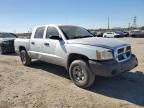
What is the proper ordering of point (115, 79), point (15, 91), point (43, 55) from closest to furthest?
point (15, 91)
point (115, 79)
point (43, 55)

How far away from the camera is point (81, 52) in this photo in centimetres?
546

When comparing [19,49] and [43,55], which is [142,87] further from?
[19,49]

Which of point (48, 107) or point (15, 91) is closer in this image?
point (48, 107)

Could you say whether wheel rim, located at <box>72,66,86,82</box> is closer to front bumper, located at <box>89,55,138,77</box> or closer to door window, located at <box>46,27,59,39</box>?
front bumper, located at <box>89,55,138,77</box>

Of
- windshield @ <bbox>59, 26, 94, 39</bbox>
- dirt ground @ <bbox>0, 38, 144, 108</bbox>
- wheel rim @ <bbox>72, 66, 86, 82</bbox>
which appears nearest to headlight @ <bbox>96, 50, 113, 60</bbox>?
wheel rim @ <bbox>72, 66, 86, 82</bbox>

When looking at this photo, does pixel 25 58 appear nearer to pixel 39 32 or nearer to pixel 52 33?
pixel 39 32

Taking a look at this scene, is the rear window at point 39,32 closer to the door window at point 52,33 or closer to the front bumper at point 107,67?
the door window at point 52,33

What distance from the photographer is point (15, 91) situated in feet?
18.3

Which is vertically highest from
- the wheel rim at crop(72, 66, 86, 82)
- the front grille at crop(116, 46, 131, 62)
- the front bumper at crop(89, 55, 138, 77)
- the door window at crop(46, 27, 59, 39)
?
the door window at crop(46, 27, 59, 39)

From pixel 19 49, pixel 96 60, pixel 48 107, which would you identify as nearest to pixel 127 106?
pixel 96 60

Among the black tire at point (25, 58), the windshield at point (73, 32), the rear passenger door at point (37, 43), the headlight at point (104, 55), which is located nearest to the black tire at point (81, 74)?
the headlight at point (104, 55)

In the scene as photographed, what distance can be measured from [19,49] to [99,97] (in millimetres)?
5257

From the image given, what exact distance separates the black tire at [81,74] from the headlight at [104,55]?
50 cm

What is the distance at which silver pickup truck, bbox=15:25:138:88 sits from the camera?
5129 mm
